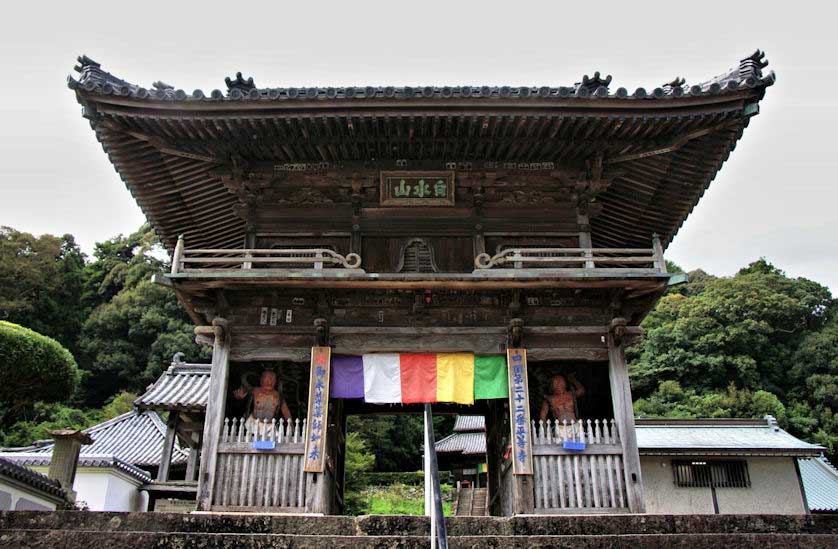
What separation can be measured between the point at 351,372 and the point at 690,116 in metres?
6.79

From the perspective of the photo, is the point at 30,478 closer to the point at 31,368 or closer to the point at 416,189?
the point at 416,189

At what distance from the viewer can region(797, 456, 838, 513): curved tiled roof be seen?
2323 centimetres

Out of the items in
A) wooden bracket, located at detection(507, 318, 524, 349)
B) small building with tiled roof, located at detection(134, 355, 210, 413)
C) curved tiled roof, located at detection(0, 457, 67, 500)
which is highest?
small building with tiled roof, located at detection(134, 355, 210, 413)

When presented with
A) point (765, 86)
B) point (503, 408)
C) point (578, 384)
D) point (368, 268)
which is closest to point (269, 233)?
point (368, 268)

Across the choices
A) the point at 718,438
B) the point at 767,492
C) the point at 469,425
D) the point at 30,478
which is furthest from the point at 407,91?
the point at 469,425

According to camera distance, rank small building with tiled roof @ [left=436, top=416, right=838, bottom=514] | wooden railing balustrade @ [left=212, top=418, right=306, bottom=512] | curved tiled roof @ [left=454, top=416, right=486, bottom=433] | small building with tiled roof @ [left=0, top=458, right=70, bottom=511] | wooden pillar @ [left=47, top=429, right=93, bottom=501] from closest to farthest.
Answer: wooden railing balustrade @ [left=212, top=418, right=306, bottom=512] → small building with tiled roof @ [left=0, top=458, right=70, bottom=511] → wooden pillar @ [left=47, top=429, right=93, bottom=501] → small building with tiled roof @ [left=436, top=416, right=838, bottom=514] → curved tiled roof @ [left=454, top=416, right=486, bottom=433]

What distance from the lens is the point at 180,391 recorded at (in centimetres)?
2452

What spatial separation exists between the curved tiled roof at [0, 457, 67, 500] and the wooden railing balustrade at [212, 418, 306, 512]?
31.2 ft

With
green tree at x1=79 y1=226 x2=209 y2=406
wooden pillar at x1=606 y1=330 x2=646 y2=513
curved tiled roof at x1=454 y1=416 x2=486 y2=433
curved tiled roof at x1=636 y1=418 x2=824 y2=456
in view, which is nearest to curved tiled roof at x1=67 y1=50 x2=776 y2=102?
wooden pillar at x1=606 y1=330 x2=646 y2=513

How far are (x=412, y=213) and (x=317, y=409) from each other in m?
3.82

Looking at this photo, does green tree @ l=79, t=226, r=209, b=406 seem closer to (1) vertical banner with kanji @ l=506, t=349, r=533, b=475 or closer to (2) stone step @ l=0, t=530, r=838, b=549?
(1) vertical banner with kanji @ l=506, t=349, r=533, b=475

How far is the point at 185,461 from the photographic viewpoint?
2780 centimetres

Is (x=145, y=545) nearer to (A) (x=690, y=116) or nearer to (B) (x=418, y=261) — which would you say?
(B) (x=418, y=261)

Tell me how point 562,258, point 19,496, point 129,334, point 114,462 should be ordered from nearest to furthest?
point 562,258
point 19,496
point 114,462
point 129,334
